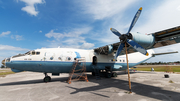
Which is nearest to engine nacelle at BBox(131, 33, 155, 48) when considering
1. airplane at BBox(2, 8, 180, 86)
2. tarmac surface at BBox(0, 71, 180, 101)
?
airplane at BBox(2, 8, 180, 86)

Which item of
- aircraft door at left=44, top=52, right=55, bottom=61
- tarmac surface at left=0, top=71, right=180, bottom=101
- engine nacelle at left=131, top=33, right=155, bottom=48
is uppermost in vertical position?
engine nacelle at left=131, top=33, right=155, bottom=48

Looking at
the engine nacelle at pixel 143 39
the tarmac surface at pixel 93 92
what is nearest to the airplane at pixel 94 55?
the engine nacelle at pixel 143 39

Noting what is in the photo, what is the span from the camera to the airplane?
332 inches

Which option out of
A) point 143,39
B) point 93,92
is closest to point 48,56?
point 93,92

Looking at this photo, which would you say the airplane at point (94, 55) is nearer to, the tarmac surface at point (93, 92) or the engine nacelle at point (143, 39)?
the engine nacelle at point (143, 39)

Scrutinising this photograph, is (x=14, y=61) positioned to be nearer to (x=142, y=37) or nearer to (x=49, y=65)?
(x=49, y=65)

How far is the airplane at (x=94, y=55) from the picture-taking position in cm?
844

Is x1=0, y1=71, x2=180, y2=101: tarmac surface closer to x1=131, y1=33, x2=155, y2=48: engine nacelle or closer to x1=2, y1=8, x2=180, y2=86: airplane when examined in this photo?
x1=2, y1=8, x2=180, y2=86: airplane

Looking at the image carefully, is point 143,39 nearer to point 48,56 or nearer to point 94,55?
point 94,55

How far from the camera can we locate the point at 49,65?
11727 mm

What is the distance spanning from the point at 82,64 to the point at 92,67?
1836 mm

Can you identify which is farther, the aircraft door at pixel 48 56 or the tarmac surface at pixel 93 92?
the aircraft door at pixel 48 56

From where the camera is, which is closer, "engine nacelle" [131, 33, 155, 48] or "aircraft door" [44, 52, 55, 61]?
"engine nacelle" [131, 33, 155, 48]

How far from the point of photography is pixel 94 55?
1467 cm
